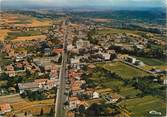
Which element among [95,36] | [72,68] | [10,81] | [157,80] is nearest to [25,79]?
[10,81]

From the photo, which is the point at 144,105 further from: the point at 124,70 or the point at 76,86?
the point at 124,70

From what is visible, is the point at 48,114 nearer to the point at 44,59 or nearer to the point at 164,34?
the point at 44,59

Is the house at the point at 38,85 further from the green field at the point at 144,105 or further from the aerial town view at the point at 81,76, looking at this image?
the green field at the point at 144,105

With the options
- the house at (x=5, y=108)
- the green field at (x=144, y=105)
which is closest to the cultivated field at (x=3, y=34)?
the house at (x=5, y=108)

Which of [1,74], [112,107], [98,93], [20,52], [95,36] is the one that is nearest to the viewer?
[112,107]

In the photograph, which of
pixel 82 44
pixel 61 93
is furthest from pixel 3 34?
pixel 61 93

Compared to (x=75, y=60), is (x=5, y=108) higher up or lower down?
lower down
